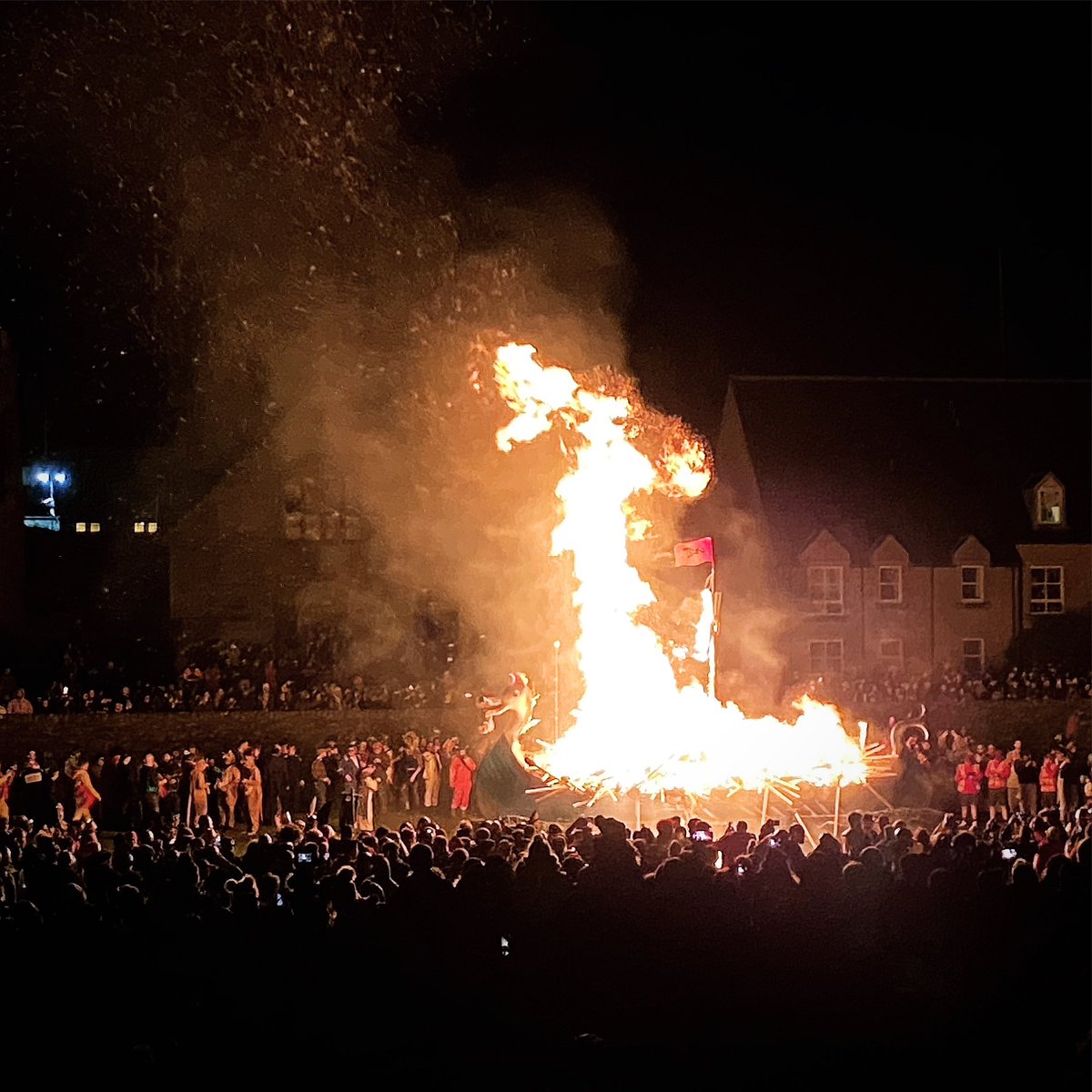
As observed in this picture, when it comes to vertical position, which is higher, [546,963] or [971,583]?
[971,583]

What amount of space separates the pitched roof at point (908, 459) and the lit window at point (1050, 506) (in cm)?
25

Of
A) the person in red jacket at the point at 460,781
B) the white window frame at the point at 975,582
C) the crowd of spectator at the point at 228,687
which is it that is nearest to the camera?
the person in red jacket at the point at 460,781

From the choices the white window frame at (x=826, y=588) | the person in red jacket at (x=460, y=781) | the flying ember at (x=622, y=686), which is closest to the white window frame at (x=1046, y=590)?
the white window frame at (x=826, y=588)

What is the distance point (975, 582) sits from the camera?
39625mm

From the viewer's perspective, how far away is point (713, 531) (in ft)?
137

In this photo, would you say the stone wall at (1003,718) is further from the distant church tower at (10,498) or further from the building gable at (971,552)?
the distant church tower at (10,498)

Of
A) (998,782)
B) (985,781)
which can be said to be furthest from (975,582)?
(998,782)

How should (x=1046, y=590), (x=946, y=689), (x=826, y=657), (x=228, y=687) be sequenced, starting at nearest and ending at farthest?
(x=946, y=689) < (x=228, y=687) < (x=826, y=657) < (x=1046, y=590)

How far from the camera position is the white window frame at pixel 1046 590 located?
129 ft

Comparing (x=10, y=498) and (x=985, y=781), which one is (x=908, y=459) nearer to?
(x=985, y=781)

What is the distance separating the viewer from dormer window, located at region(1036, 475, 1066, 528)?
40.4 meters

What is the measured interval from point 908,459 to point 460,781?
21.0 meters

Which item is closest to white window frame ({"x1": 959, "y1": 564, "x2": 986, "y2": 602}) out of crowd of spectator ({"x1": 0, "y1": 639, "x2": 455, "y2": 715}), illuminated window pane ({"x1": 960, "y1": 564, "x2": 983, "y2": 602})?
illuminated window pane ({"x1": 960, "y1": 564, "x2": 983, "y2": 602})

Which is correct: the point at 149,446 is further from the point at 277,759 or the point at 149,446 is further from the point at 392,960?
the point at 392,960
